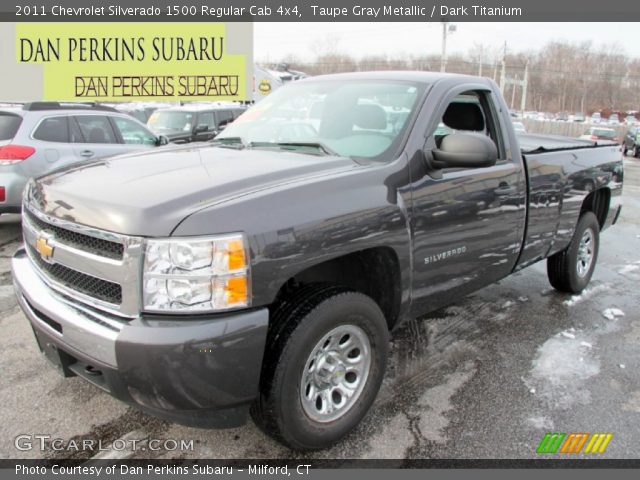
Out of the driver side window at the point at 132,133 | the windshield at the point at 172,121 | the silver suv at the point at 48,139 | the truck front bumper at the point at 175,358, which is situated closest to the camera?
the truck front bumper at the point at 175,358

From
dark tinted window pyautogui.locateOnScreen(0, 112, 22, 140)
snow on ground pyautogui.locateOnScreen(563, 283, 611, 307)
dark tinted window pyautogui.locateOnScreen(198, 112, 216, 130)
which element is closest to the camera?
snow on ground pyautogui.locateOnScreen(563, 283, 611, 307)

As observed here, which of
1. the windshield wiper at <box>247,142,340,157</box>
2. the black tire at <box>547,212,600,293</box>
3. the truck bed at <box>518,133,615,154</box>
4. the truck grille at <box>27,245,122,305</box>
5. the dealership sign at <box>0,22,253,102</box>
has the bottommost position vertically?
the black tire at <box>547,212,600,293</box>

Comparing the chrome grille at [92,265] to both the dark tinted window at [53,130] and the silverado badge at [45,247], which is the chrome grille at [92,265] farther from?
the dark tinted window at [53,130]

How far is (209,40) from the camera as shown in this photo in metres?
11.7

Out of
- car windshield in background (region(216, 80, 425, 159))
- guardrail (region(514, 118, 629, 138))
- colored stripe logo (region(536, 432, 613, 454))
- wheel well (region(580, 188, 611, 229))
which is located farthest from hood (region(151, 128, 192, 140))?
guardrail (region(514, 118, 629, 138))

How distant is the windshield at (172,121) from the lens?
A: 13703mm

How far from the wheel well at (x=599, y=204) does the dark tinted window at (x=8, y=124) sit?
689 cm

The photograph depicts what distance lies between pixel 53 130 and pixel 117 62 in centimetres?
407

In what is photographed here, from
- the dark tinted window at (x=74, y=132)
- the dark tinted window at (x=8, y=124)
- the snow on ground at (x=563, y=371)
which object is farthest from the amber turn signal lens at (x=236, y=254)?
the dark tinted window at (x=74, y=132)

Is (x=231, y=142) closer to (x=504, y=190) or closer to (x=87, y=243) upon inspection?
(x=87, y=243)

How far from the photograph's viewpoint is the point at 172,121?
13.9m

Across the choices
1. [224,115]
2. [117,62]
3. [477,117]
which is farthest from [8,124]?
[224,115]

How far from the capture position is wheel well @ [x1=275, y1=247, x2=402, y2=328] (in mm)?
2833

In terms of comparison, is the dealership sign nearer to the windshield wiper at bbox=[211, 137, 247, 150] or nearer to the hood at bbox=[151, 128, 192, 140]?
the hood at bbox=[151, 128, 192, 140]
